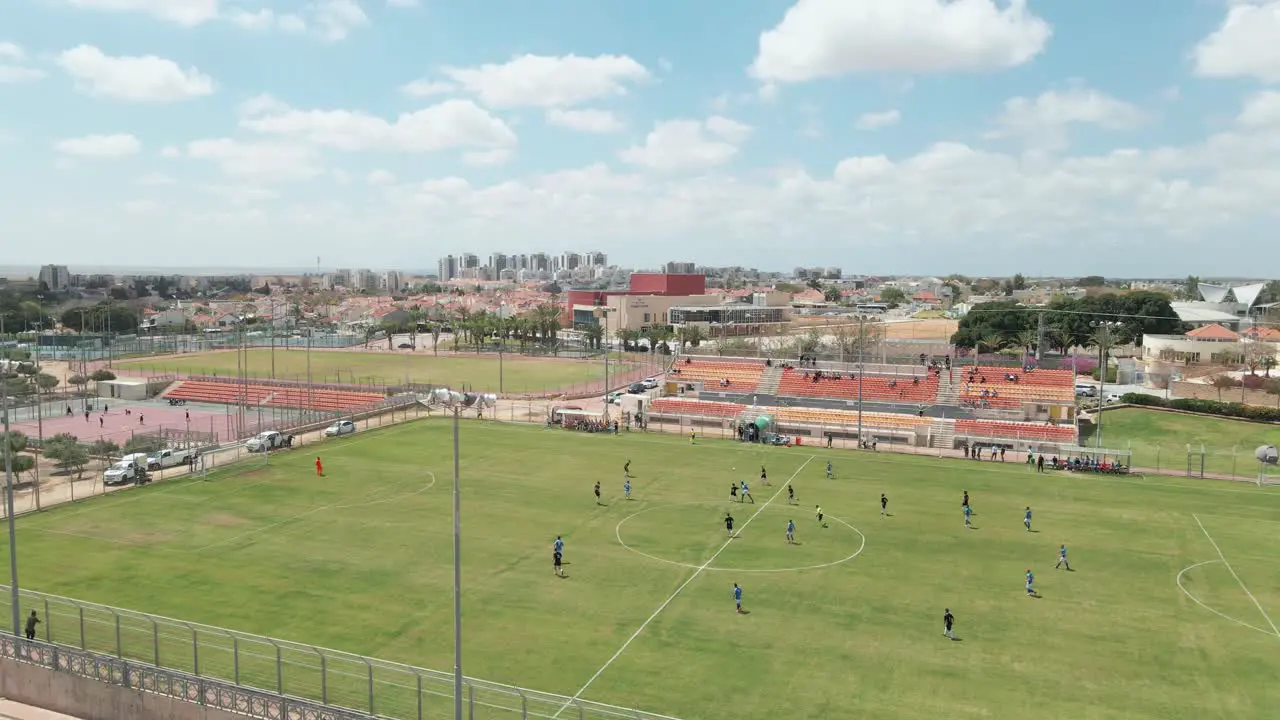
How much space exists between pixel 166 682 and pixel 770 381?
66.2m

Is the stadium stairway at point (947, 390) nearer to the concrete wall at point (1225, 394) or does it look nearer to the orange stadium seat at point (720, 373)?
the orange stadium seat at point (720, 373)

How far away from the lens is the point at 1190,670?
24.9 metres

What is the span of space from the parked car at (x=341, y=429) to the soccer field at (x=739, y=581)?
419 inches

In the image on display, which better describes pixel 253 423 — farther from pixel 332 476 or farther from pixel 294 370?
pixel 294 370

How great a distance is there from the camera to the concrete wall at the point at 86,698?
2091 centimetres

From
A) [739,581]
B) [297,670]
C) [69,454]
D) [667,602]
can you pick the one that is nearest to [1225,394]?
[739,581]

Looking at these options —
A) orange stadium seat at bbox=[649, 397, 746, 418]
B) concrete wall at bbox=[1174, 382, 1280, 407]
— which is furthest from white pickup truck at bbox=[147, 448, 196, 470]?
concrete wall at bbox=[1174, 382, 1280, 407]

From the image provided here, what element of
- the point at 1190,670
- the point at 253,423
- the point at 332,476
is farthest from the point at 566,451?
the point at 1190,670

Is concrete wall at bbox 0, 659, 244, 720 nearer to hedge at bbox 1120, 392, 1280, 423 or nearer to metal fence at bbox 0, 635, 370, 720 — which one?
metal fence at bbox 0, 635, 370, 720

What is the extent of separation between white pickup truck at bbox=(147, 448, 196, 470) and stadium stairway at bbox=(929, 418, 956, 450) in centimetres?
5551

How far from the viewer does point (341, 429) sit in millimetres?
63781

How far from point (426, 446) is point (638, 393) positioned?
36.6 meters

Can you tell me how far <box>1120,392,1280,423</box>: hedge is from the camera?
66.9 m

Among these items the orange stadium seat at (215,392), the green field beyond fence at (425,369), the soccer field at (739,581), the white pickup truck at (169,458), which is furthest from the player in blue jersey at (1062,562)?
the orange stadium seat at (215,392)
